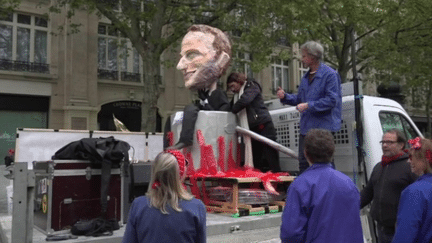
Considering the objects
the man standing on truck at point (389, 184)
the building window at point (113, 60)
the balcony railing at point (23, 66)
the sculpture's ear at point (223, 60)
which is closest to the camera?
the man standing on truck at point (389, 184)

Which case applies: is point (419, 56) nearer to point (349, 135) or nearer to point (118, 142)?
point (349, 135)

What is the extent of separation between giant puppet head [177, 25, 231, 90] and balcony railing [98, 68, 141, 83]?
17.4 metres

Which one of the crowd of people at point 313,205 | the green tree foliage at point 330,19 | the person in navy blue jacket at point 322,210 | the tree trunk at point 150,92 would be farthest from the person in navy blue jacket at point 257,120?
the tree trunk at point 150,92

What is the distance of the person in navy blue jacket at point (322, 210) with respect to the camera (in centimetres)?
260

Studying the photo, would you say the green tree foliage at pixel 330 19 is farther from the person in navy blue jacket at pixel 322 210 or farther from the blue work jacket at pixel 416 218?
the person in navy blue jacket at pixel 322 210

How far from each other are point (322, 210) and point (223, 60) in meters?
3.98

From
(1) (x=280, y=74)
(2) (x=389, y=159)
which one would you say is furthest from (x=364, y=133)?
(1) (x=280, y=74)

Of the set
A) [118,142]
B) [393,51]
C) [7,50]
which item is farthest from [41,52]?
[118,142]

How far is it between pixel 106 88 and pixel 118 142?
62.6 ft

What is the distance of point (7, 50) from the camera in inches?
813

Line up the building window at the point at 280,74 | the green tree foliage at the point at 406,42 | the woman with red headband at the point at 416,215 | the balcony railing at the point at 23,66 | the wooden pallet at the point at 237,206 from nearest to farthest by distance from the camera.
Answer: the woman with red headband at the point at 416,215, the wooden pallet at the point at 237,206, the green tree foliage at the point at 406,42, the balcony railing at the point at 23,66, the building window at the point at 280,74

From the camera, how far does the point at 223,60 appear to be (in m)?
6.32

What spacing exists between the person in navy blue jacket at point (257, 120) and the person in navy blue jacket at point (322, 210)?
2.94 meters

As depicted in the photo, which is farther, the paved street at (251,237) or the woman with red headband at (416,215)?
the paved street at (251,237)
